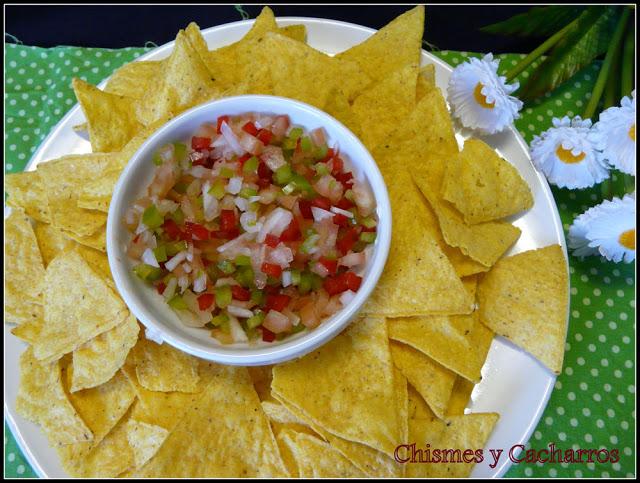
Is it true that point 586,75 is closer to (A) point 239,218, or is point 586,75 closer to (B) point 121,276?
(A) point 239,218

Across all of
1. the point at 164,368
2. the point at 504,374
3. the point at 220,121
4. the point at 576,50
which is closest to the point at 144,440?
the point at 164,368

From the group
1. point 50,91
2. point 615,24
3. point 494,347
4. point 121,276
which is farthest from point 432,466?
point 50,91

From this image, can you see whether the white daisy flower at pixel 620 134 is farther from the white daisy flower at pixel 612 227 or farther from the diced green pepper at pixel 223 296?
the diced green pepper at pixel 223 296

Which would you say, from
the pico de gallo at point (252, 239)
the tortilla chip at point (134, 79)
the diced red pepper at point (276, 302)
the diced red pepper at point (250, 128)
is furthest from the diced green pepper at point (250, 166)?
the tortilla chip at point (134, 79)

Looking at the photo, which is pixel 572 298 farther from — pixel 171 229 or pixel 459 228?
pixel 171 229

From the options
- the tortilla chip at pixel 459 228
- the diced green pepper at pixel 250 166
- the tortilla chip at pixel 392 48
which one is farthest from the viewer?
the tortilla chip at pixel 392 48

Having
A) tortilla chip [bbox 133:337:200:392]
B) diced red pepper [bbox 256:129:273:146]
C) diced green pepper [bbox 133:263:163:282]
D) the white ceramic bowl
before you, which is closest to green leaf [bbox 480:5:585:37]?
the white ceramic bowl

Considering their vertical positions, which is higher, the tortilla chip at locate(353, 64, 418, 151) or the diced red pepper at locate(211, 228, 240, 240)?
the tortilla chip at locate(353, 64, 418, 151)

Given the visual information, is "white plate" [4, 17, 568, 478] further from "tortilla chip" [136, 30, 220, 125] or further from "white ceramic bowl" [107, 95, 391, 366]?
"white ceramic bowl" [107, 95, 391, 366]
